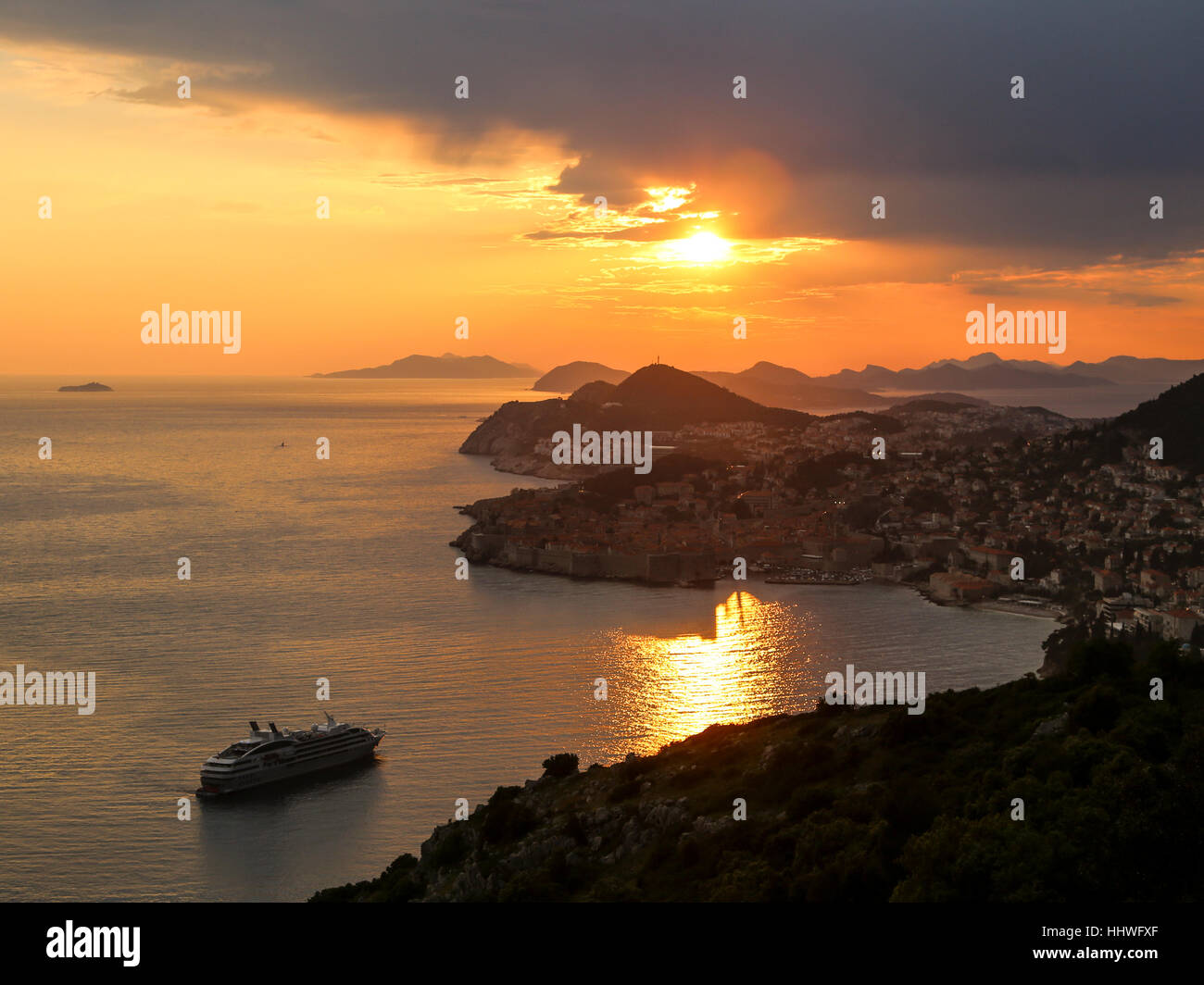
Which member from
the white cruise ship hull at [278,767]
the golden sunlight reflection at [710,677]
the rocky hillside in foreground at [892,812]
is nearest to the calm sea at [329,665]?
the golden sunlight reflection at [710,677]

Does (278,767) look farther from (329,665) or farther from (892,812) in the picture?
(892,812)

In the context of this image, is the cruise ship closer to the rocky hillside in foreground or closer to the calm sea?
the calm sea

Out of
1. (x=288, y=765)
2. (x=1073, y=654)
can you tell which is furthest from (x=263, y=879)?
(x=1073, y=654)

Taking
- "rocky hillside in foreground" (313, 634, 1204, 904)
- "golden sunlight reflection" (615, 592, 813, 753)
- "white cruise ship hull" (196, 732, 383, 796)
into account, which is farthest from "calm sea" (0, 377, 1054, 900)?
"rocky hillside in foreground" (313, 634, 1204, 904)

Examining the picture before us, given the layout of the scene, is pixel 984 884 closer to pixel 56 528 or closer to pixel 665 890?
pixel 665 890

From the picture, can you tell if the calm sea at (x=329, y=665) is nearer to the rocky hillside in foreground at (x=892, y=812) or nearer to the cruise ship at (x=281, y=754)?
the cruise ship at (x=281, y=754)
